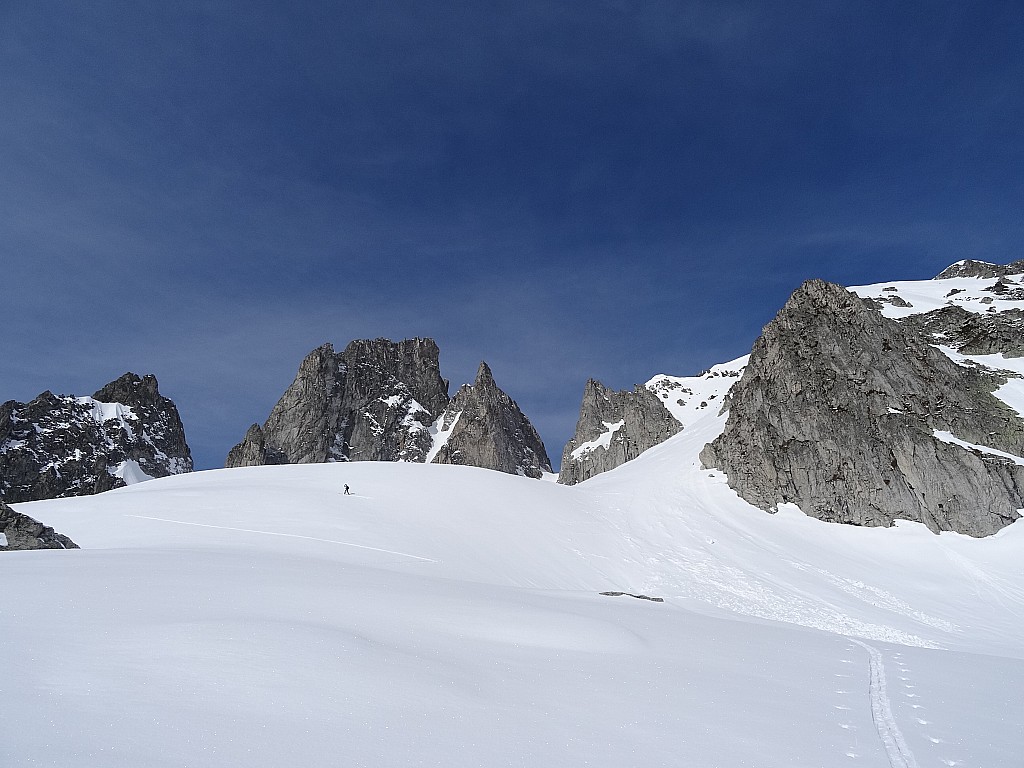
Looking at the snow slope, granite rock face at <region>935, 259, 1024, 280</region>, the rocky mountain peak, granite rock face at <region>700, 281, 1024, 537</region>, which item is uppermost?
granite rock face at <region>935, 259, 1024, 280</region>

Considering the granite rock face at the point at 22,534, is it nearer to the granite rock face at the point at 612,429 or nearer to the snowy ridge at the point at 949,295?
the snowy ridge at the point at 949,295

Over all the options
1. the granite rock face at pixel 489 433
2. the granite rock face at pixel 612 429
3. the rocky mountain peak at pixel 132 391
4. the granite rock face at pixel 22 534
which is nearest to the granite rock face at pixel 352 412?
the granite rock face at pixel 489 433

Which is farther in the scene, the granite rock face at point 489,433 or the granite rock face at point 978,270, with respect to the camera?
the granite rock face at point 489,433

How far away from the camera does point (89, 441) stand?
14538 centimetres

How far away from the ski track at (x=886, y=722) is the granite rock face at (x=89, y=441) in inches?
6122

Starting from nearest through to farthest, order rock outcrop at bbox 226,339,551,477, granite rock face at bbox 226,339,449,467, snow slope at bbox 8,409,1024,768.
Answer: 1. snow slope at bbox 8,409,1024,768
2. rock outcrop at bbox 226,339,551,477
3. granite rock face at bbox 226,339,449,467

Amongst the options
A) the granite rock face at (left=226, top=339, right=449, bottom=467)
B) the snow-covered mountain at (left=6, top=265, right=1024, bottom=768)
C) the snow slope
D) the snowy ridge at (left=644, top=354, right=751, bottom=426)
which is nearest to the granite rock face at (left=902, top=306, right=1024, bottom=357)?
the snow-covered mountain at (left=6, top=265, right=1024, bottom=768)

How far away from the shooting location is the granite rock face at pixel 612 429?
11525cm

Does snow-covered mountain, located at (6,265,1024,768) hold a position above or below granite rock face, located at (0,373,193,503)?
below

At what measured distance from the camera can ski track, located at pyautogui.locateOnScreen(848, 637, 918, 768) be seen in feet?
18.3

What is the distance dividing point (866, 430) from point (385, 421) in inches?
6088

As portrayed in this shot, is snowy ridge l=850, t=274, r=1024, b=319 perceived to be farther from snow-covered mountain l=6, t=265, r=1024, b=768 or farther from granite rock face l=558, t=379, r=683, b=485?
snow-covered mountain l=6, t=265, r=1024, b=768

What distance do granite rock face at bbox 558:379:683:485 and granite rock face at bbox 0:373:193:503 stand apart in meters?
114

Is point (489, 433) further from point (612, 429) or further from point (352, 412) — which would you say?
point (352, 412)
